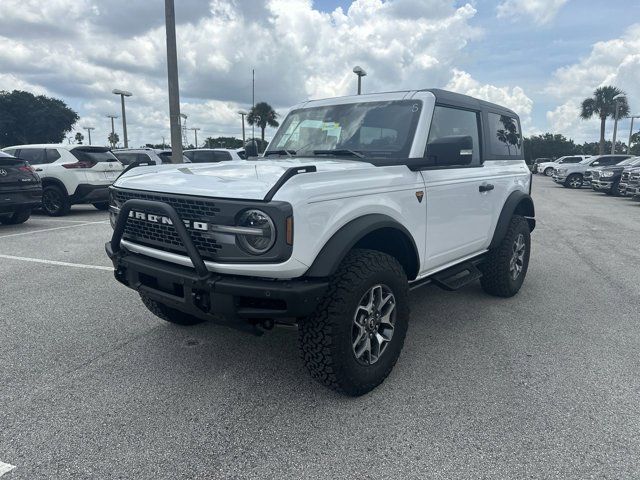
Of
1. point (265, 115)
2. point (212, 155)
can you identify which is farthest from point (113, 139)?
point (212, 155)

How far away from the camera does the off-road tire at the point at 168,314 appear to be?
12.7 feet

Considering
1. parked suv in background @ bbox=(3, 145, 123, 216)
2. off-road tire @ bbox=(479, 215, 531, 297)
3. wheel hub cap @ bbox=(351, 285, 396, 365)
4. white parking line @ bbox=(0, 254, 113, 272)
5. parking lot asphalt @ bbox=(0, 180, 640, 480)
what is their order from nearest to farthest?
parking lot asphalt @ bbox=(0, 180, 640, 480), wheel hub cap @ bbox=(351, 285, 396, 365), off-road tire @ bbox=(479, 215, 531, 297), white parking line @ bbox=(0, 254, 113, 272), parked suv in background @ bbox=(3, 145, 123, 216)

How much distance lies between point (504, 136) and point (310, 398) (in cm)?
359

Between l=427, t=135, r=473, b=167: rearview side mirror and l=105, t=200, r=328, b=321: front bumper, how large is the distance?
4.43 ft

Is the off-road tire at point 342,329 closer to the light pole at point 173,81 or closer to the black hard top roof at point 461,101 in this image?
the black hard top roof at point 461,101

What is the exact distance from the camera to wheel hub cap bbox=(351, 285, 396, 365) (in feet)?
9.62

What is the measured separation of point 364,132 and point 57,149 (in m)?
9.80

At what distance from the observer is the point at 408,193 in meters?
3.31

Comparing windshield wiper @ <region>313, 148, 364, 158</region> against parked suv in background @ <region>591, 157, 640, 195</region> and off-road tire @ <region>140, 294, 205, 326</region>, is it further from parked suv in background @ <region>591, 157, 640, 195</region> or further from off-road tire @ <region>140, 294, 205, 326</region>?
parked suv in background @ <region>591, 157, 640, 195</region>

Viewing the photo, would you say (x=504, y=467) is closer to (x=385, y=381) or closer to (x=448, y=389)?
(x=448, y=389)

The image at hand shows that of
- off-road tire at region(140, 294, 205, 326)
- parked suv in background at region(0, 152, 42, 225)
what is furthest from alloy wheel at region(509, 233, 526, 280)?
parked suv in background at region(0, 152, 42, 225)

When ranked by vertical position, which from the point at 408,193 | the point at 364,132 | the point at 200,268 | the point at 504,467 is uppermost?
the point at 364,132

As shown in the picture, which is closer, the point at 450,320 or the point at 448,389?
the point at 448,389

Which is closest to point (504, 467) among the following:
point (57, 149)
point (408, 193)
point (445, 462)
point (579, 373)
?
point (445, 462)
